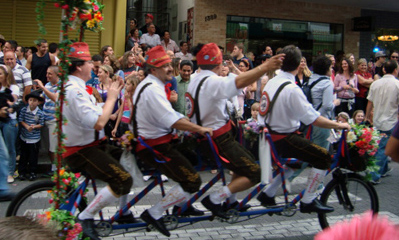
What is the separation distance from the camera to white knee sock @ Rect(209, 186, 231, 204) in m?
5.11

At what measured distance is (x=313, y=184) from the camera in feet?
17.9

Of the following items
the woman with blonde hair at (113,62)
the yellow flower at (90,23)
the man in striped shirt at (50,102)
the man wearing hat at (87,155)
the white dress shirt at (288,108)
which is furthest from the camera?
the woman with blonde hair at (113,62)

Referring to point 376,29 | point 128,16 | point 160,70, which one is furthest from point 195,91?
point 376,29

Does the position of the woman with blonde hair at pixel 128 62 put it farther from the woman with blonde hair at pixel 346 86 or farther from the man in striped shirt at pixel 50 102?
the woman with blonde hair at pixel 346 86

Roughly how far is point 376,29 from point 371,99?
35.7 feet

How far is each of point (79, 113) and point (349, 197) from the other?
128 inches

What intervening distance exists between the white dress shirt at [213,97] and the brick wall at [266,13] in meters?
10.4

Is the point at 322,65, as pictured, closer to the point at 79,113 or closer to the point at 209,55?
the point at 209,55

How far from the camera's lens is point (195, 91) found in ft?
16.6

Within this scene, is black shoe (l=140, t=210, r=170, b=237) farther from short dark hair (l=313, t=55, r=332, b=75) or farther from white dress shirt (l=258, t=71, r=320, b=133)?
short dark hair (l=313, t=55, r=332, b=75)

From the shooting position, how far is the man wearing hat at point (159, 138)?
4763mm

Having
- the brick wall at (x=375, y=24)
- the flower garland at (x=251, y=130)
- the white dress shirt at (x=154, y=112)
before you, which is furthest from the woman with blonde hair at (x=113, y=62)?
the brick wall at (x=375, y=24)

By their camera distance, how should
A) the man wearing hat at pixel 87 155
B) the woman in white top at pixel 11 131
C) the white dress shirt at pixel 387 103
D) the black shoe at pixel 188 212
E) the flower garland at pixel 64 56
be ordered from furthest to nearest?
the white dress shirt at pixel 387 103, the woman in white top at pixel 11 131, the black shoe at pixel 188 212, the man wearing hat at pixel 87 155, the flower garland at pixel 64 56

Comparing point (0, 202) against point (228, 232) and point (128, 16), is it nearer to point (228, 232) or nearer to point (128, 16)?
point (228, 232)
